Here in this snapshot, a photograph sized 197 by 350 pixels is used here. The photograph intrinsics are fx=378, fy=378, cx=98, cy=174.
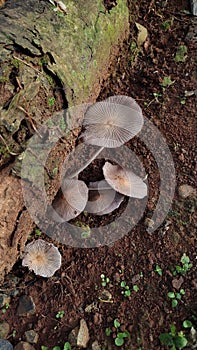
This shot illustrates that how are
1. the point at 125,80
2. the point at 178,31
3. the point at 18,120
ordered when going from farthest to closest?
1. the point at 178,31
2. the point at 125,80
3. the point at 18,120

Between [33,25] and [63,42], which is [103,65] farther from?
[33,25]

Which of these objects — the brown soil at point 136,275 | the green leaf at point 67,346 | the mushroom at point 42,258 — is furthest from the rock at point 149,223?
the green leaf at point 67,346

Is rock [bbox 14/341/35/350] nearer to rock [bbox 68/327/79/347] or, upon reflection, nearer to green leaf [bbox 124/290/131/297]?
rock [bbox 68/327/79/347]

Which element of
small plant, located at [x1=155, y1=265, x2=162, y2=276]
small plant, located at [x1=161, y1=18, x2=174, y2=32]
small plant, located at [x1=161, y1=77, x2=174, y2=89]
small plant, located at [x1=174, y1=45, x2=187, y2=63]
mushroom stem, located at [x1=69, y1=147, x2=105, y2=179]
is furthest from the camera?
small plant, located at [x1=161, y1=18, x2=174, y2=32]

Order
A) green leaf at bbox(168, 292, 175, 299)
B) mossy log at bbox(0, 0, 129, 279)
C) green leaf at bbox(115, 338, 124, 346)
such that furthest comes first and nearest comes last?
green leaf at bbox(168, 292, 175, 299)
green leaf at bbox(115, 338, 124, 346)
mossy log at bbox(0, 0, 129, 279)

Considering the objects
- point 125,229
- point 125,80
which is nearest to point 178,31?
point 125,80

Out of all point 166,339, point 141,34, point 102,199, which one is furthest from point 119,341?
point 141,34

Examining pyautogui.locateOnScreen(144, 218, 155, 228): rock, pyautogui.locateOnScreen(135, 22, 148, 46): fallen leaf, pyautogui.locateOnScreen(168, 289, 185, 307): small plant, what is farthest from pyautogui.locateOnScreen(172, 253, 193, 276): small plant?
pyautogui.locateOnScreen(135, 22, 148, 46): fallen leaf
